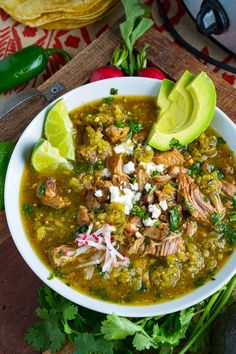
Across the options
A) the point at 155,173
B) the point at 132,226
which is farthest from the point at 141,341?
the point at 155,173

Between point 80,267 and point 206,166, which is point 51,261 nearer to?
point 80,267

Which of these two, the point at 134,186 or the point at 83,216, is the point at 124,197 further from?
the point at 83,216

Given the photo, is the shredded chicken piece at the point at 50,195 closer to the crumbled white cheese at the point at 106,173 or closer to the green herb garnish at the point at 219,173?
the crumbled white cheese at the point at 106,173

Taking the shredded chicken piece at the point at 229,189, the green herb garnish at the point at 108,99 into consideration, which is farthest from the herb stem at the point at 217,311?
the green herb garnish at the point at 108,99

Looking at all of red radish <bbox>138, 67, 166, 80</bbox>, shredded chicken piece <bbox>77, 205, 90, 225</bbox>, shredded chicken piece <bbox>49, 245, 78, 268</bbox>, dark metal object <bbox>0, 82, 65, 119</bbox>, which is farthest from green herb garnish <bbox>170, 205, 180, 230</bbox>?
dark metal object <bbox>0, 82, 65, 119</bbox>

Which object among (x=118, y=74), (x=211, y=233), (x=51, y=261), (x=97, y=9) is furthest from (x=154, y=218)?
(x=97, y=9)

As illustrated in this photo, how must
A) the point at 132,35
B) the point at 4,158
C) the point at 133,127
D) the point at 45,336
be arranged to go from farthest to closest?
1. the point at 132,35
2. the point at 4,158
3. the point at 45,336
4. the point at 133,127
